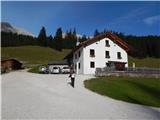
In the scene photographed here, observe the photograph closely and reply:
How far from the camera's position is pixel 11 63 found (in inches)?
Answer: 3573

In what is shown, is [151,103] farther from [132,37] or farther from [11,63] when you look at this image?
[132,37]

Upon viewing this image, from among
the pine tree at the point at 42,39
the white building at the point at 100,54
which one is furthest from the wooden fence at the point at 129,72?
the pine tree at the point at 42,39

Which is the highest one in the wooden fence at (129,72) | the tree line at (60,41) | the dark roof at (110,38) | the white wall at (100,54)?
the tree line at (60,41)

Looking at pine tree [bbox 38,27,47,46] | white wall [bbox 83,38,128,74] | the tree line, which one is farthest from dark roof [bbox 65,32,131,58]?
pine tree [bbox 38,27,47,46]

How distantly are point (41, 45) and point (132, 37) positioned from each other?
175 feet

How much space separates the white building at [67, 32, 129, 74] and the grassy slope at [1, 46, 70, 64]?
67.2 metres

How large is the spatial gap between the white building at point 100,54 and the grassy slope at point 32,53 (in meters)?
67.2

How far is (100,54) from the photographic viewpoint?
53.3 metres

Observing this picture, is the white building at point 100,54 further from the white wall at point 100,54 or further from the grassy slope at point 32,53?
the grassy slope at point 32,53

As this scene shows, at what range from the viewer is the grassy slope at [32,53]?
121m

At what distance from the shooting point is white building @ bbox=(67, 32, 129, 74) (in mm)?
51938

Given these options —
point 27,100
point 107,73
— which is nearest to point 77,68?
point 107,73

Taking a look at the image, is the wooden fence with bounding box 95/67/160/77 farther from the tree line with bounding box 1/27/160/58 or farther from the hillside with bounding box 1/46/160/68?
the tree line with bounding box 1/27/160/58

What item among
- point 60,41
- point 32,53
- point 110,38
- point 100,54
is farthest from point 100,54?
point 60,41
